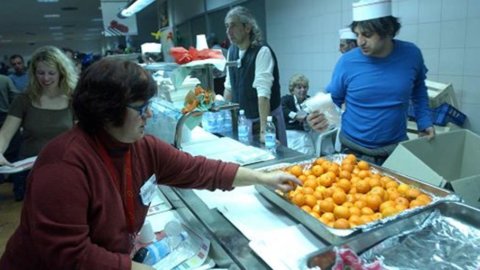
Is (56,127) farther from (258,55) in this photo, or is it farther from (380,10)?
(380,10)

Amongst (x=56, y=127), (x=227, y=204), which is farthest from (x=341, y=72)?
(x=56, y=127)

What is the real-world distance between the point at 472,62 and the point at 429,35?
52cm

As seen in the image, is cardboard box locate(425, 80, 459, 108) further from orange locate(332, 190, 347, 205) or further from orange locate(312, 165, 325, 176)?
orange locate(332, 190, 347, 205)

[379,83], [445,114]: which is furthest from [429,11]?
[379,83]

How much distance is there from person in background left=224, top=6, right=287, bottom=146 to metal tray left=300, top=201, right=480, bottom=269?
147 centimetres

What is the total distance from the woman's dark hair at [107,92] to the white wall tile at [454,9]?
129 inches

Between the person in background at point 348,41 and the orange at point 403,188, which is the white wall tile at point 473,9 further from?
the orange at point 403,188

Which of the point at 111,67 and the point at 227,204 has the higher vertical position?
the point at 111,67

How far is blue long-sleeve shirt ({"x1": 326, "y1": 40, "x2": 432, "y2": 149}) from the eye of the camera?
2.11 metres

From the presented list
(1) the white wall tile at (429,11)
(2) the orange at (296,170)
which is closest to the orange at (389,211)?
(2) the orange at (296,170)

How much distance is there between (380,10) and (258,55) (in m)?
1.03

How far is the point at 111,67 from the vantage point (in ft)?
3.55

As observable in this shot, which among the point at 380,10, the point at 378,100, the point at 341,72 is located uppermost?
the point at 380,10

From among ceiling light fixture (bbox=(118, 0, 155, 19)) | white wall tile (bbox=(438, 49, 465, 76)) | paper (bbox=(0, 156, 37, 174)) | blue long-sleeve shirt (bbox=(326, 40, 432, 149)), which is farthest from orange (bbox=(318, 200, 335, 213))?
ceiling light fixture (bbox=(118, 0, 155, 19))
